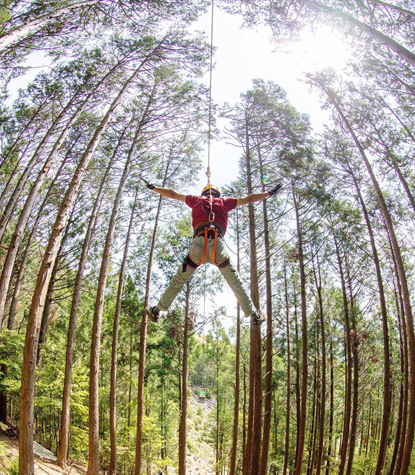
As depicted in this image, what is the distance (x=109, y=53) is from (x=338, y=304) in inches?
533

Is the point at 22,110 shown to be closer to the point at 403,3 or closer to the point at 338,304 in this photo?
the point at 403,3

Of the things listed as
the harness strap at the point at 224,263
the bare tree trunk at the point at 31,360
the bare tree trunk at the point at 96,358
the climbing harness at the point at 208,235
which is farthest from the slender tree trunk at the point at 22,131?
the harness strap at the point at 224,263

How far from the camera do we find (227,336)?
21.8 meters

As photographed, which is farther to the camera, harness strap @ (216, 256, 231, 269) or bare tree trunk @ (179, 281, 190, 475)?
bare tree trunk @ (179, 281, 190, 475)

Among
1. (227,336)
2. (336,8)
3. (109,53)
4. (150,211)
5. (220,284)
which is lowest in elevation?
(227,336)

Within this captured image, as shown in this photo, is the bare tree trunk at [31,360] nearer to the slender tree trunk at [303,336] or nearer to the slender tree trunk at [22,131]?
the slender tree trunk at [22,131]

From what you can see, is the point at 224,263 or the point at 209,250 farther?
the point at 224,263

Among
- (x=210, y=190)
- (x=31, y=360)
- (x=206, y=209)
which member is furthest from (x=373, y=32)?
(x=31, y=360)

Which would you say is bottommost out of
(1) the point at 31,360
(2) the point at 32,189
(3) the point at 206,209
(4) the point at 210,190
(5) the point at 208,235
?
(1) the point at 31,360

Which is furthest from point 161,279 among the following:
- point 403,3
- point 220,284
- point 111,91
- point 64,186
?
point 403,3

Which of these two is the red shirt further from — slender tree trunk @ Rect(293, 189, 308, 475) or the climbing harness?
slender tree trunk @ Rect(293, 189, 308, 475)

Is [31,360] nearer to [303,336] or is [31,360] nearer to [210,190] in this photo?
[210,190]

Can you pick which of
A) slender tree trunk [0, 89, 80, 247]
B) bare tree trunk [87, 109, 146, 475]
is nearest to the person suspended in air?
bare tree trunk [87, 109, 146, 475]

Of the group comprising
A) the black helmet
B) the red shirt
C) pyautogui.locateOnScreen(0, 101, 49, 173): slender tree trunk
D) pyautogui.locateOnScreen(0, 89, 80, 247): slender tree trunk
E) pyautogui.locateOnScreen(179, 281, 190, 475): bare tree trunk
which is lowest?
pyautogui.locateOnScreen(179, 281, 190, 475): bare tree trunk
